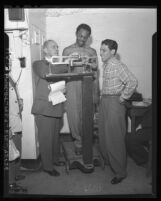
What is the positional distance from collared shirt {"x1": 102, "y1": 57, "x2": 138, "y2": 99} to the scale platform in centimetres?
42

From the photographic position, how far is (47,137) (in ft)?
6.64

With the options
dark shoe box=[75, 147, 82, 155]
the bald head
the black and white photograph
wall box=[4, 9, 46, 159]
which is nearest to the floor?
the black and white photograph

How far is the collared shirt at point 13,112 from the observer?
1906 millimetres

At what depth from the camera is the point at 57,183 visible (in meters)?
1.98

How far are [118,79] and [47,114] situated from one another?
53 centimetres

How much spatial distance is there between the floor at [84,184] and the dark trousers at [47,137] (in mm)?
87

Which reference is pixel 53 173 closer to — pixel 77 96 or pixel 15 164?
pixel 15 164

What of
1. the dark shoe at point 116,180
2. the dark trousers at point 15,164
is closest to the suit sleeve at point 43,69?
the dark trousers at point 15,164

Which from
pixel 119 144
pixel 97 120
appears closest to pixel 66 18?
pixel 97 120

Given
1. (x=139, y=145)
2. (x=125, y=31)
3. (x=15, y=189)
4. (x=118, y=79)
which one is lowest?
(x=15, y=189)

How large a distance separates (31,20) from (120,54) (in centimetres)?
62

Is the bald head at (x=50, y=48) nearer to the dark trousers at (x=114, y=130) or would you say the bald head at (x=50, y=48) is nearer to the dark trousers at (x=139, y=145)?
the dark trousers at (x=114, y=130)

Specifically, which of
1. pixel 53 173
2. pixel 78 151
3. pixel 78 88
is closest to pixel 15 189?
pixel 53 173

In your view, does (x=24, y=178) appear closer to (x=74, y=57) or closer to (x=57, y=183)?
(x=57, y=183)
